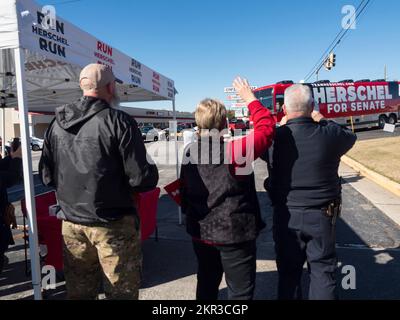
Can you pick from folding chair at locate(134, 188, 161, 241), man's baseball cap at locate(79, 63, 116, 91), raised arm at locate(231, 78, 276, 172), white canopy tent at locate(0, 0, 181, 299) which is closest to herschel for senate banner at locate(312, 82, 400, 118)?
white canopy tent at locate(0, 0, 181, 299)

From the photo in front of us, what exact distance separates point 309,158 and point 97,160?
147 centimetres

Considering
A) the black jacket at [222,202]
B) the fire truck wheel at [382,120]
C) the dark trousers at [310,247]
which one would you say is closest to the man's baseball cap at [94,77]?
the black jacket at [222,202]

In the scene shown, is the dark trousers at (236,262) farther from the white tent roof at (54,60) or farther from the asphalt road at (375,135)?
the asphalt road at (375,135)

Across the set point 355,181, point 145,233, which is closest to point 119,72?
point 145,233

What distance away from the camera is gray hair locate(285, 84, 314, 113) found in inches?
94.3

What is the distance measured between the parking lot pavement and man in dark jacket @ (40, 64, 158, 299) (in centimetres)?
137

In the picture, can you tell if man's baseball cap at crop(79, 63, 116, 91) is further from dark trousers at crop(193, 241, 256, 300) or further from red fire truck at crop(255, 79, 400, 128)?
red fire truck at crop(255, 79, 400, 128)

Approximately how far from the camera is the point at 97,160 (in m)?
2.00

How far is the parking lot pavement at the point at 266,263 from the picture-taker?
3359mm

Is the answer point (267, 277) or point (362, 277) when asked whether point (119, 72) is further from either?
point (362, 277)

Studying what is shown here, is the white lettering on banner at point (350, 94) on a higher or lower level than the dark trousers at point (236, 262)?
higher

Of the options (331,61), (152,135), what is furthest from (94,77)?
(152,135)

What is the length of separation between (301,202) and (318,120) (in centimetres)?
65

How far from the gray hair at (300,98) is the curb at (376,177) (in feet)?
18.9
